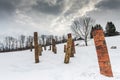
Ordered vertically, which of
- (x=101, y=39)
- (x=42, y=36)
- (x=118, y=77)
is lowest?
(x=118, y=77)

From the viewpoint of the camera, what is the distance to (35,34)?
12062mm

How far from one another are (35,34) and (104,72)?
569 cm

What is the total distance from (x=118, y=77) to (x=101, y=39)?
1632 mm

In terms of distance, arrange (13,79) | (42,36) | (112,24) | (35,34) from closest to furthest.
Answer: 1. (13,79)
2. (35,34)
3. (112,24)
4. (42,36)

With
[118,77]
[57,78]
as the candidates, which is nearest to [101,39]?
[118,77]

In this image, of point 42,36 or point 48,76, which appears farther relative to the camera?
point 42,36

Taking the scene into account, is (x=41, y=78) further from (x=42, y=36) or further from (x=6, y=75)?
(x=42, y=36)

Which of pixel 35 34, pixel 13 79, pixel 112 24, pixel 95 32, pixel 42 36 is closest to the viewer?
pixel 13 79

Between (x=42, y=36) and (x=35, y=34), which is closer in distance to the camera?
(x=35, y=34)

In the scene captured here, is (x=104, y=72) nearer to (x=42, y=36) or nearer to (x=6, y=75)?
(x=6, y=75)

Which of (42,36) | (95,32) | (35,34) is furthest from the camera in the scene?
(42,36)

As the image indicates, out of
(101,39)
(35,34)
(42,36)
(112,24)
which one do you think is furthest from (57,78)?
(42,36)

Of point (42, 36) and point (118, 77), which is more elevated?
point (42, 36)

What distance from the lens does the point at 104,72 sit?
303 inches
